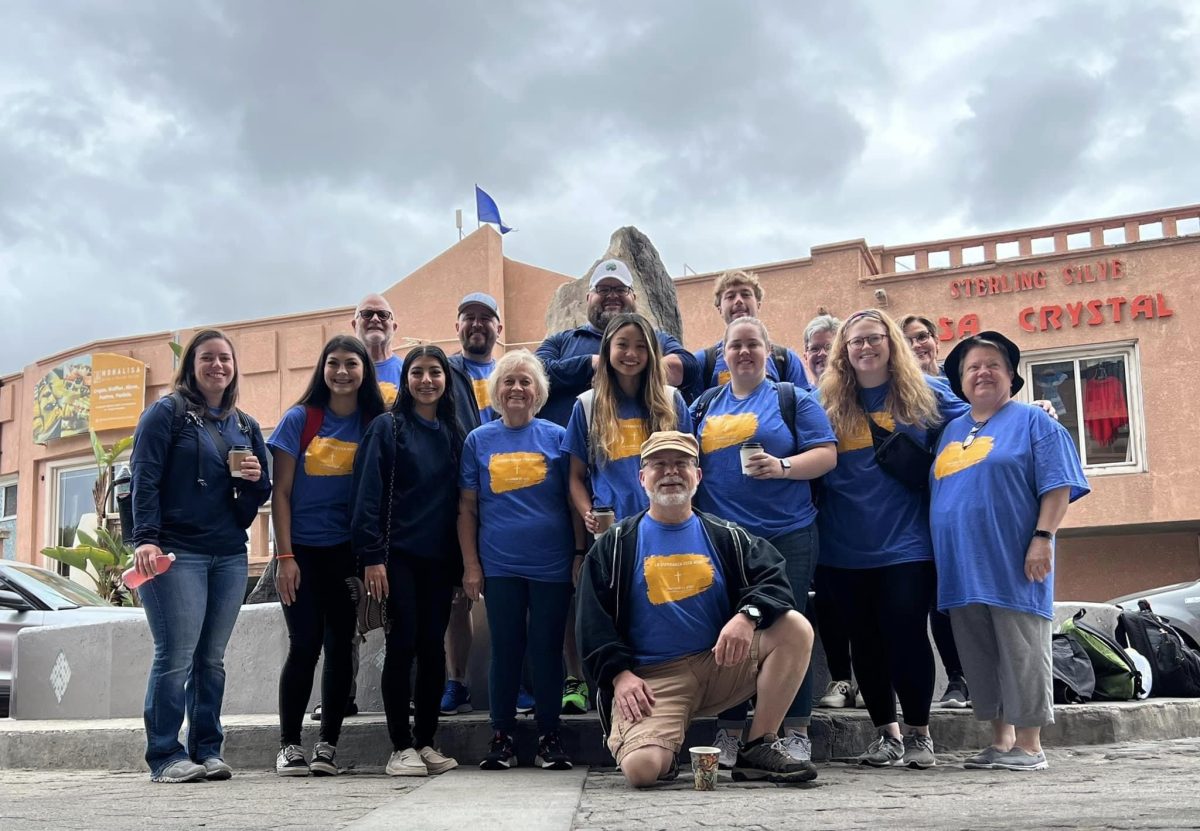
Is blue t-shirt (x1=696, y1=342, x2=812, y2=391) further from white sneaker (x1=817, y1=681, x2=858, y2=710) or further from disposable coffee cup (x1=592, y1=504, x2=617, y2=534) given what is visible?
white sneaker (x1=817, y1=681, x2=858, y2=710)

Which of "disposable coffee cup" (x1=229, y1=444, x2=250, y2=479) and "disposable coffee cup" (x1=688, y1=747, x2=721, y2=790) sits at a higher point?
"disposable coffee cup" (x1=229, y1=444, x2=250, y2=479)

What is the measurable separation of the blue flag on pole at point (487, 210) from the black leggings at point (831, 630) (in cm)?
1875

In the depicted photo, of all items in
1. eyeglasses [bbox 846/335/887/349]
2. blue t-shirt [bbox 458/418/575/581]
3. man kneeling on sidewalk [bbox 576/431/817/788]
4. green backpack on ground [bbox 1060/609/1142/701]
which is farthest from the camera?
green backpack on ground [bbox 1060/609/1142/701]

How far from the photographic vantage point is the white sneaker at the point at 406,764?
5484 mm

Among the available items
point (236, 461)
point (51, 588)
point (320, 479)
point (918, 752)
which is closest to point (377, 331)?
point (320, 479)

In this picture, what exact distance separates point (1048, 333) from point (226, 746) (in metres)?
15.1

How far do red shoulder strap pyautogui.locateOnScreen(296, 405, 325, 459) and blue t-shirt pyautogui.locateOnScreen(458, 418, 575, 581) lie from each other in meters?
0.73

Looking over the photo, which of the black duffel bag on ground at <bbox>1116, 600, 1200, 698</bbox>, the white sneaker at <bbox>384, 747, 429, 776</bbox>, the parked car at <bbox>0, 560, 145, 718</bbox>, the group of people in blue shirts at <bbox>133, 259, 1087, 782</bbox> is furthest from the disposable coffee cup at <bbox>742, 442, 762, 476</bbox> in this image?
the parked car at <bbox>0, 560, 145, 718</bbox>

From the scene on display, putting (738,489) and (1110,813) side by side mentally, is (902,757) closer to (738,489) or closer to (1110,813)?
(738,489)

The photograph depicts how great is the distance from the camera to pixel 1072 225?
18656 millimetres

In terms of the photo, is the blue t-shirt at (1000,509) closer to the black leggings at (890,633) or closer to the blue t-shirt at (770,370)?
the black leggings at (890,633)

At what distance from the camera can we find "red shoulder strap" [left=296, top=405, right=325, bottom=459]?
230 inches

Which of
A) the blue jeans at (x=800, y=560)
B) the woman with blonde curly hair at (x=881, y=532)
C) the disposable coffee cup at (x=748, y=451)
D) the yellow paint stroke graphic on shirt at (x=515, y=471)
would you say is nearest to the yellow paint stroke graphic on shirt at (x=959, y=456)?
the woman with blonde curly hair at (x=881, y=532)

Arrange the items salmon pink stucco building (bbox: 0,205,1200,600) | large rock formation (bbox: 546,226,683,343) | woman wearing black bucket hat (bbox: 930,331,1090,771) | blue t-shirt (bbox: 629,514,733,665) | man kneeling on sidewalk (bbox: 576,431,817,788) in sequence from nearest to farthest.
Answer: man kneeling on sidewalk (bbox: 576,431,817,788), blue t-shirt (bbox: 629,514,733,665), woman wearing black bucket hat (bbox: 930,331,1090,771), large rock formation (bbox: 546,226,683,343), salmon pink stucco building (bbox: 0,205,1200,600)
